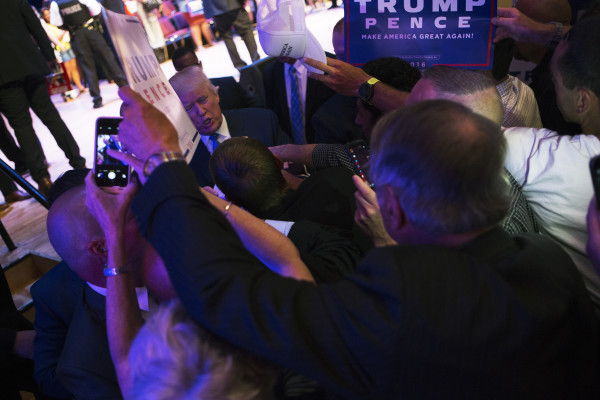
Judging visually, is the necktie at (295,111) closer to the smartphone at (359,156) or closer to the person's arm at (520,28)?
the smartphone at (359,156)

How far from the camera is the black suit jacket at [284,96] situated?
9.62 ft

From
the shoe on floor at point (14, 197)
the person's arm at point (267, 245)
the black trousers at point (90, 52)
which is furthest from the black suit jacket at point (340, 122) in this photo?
the black trousers at point (90, 52)

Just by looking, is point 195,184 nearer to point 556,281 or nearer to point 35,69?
point 556,281

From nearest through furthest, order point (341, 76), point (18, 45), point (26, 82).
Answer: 1. point (341, 76)
2. point (18, 45)
3. point (26, 82)

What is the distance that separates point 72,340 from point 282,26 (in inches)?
52.3

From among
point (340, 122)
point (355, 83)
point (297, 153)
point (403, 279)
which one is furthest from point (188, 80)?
point (403, 279)

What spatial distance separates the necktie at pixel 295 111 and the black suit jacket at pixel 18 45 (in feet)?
8.08

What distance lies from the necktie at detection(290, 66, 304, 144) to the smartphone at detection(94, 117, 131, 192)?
6.32 ft

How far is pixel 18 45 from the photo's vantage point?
3662mm

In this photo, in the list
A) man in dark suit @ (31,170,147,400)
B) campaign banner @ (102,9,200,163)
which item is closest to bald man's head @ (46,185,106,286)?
man in dark suit @ (31,170,147,400)

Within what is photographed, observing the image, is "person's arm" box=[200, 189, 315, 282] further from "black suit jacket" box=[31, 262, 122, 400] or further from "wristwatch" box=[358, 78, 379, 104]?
"wristwatch" box=[358, 78, 379, 104]

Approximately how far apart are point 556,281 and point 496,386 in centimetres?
21

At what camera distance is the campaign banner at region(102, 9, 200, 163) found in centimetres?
103

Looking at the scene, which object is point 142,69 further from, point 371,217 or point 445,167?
point 445,167
